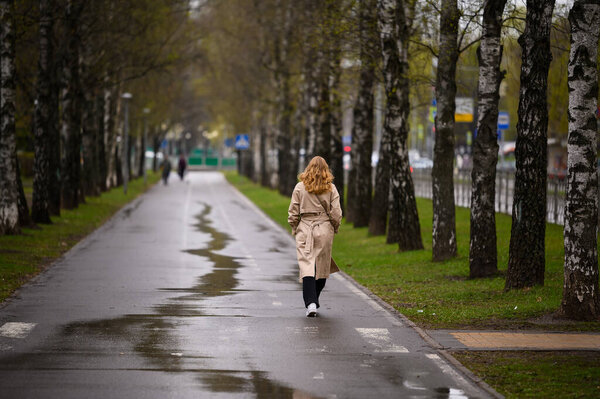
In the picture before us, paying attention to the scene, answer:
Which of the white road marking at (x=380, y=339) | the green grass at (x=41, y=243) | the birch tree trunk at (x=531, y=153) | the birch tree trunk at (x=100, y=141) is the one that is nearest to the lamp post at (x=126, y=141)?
the birch tree trunk at (x=100, y=141)

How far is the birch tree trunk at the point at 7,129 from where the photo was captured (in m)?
23.7

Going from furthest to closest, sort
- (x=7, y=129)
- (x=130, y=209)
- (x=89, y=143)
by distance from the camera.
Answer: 1. (x=89, y=143)
2. (x=130, y=209)
3. (x=7, y=129)

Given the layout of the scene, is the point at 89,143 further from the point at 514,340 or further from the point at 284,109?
the point at 514,340

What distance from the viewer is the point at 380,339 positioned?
11289 mm

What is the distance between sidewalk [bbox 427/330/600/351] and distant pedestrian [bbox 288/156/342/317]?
5.86 feet

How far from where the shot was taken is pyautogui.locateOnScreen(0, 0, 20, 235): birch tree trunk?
2372cm

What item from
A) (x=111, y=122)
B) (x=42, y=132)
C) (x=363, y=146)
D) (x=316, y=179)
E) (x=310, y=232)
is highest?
(x=111, y=122)

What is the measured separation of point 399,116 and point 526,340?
1154cm

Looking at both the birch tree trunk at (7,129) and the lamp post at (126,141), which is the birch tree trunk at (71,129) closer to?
the birch tree trunk at (7,129)

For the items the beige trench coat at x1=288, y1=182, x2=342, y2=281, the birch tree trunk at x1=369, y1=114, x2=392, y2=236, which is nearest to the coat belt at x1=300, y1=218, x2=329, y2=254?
the beige trench coat at x1=288, y1=182, x2=342, y2=281

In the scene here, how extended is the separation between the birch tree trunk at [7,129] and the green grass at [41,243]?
644mm

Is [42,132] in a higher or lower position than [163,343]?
higher

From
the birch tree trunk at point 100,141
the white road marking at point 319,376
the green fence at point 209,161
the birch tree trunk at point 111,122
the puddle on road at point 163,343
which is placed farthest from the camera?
the green fence at point 209,161

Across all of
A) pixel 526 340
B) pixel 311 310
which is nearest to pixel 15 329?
pixel 311 310
